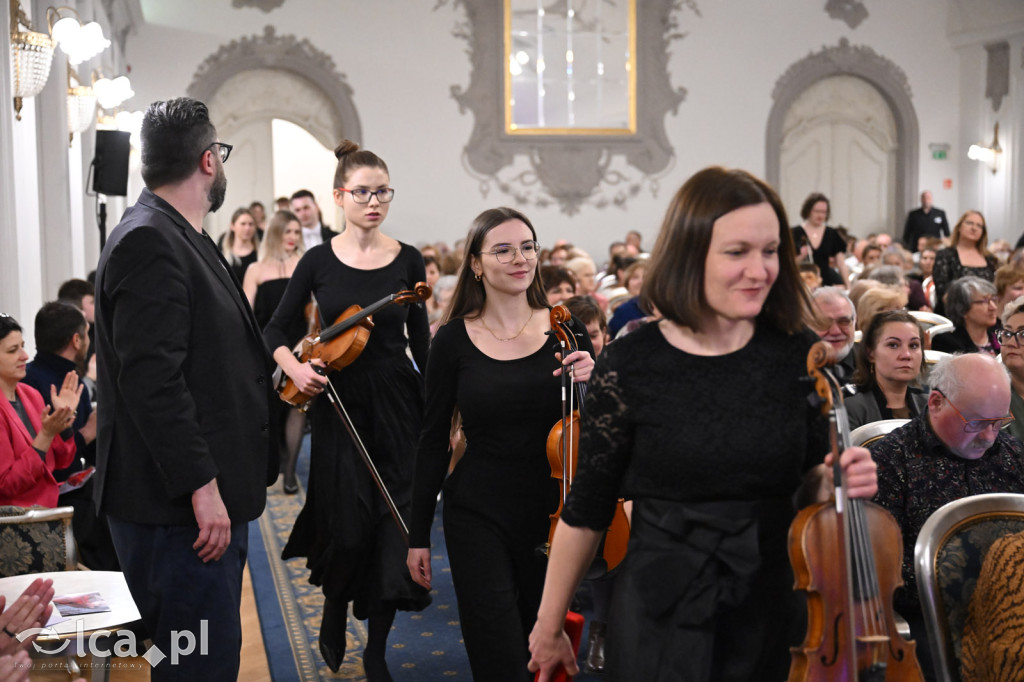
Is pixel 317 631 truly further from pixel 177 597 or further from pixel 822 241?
pixel 822 241

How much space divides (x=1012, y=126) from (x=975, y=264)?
979 cm

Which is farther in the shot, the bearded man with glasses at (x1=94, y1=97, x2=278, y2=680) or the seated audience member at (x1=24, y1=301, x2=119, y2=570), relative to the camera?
the seated audience member at (x1=24, y1=301, x2=119, y2=570)

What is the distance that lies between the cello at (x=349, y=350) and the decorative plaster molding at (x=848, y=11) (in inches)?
562

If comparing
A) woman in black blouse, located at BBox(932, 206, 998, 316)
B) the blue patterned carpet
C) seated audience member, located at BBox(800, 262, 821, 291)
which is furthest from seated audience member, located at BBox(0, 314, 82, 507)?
woman in black blouse, located at BBox(932, 206, 998, 316)

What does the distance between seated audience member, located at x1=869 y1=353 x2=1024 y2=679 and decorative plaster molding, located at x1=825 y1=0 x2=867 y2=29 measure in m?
14.5

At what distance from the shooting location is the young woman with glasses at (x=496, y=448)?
2.74 m

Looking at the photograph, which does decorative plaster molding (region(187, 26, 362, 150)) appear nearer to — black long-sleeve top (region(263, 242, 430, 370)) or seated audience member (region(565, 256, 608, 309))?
seated audience member (region(565, 256, 608, 309))

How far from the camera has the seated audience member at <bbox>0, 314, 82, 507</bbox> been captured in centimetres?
389

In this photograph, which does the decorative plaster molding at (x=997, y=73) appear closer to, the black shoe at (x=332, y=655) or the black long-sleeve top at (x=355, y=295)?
the black long-sleeve top at (x=355, y=295)

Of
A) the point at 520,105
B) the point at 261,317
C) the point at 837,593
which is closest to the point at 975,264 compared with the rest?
the point at 261,317

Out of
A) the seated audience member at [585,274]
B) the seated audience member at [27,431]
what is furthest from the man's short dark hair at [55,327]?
the seated audience member at [585,274]

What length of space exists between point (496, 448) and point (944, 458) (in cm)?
127

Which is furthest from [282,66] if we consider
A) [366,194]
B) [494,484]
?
[494,484]

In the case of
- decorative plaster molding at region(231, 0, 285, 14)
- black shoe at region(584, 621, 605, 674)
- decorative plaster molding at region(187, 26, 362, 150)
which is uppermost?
decorative plaster molding at region(231, 0, 285, 14)
